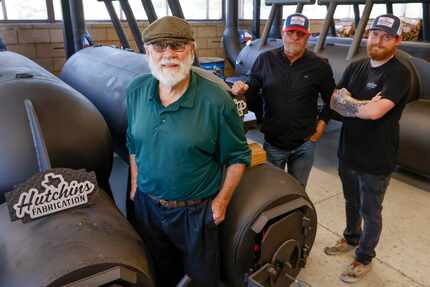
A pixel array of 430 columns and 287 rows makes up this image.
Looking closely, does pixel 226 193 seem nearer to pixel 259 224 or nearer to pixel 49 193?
pixel 259 224

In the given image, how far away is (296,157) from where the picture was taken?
2.23m

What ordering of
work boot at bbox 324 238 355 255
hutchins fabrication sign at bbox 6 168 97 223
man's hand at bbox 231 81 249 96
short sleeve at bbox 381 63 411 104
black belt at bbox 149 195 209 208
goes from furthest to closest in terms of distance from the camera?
work boot at bbox 324 238 355 255
man's hand at bbox 231 81 249 96
short sleeve at bbox 381 63 411 104
black belt at bbox 149 195 209 208
hutchins fabrication sign at bbox 6 168 97 223

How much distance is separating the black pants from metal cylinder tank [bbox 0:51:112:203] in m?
0.39

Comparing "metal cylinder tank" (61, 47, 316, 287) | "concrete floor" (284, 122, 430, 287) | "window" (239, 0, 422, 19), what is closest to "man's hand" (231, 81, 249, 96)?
"metal cylinder tank" (61, 47, 316, 287)

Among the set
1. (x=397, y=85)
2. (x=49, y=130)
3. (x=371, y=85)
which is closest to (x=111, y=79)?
(x=49, y=130)

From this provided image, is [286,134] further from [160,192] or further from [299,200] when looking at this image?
[160,192]

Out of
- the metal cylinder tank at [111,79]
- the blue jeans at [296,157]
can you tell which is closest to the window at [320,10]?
the metal cylinder tank at [111,79]

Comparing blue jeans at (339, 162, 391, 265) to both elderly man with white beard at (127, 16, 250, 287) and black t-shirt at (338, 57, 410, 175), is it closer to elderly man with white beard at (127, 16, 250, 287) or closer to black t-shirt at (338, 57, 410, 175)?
black t-shirt at (338, 57, 410, 175)

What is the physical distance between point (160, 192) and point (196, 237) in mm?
224

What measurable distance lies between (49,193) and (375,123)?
4.98 ft

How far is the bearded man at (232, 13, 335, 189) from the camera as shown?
2.04 meters

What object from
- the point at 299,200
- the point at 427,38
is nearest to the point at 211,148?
the point at 299,200

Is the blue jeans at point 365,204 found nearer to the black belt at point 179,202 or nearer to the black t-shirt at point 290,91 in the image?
the black t-shirt at point 290,91

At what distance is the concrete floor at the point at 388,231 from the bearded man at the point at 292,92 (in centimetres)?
60
